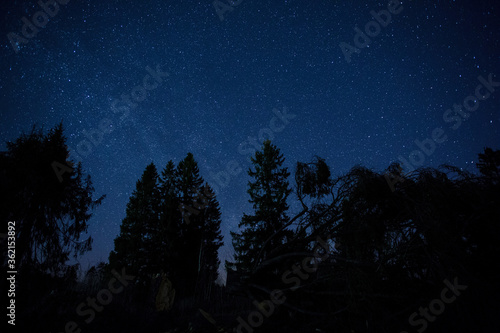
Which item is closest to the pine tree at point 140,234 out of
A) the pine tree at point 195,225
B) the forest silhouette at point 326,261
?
the pine tree at point 195,225

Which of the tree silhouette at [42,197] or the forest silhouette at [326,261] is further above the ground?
the tree silhouette at [42,197]

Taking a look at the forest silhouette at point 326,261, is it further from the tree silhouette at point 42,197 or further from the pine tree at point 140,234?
the pine tree at point 140,234

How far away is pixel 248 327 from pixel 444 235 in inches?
179

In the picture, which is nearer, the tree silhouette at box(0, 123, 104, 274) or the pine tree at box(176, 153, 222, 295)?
the tree silhouette at box(0, 123, 104, 274)

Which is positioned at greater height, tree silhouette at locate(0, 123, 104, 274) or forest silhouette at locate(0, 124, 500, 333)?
tree silhouette at locate(0, 123, 104, 274)

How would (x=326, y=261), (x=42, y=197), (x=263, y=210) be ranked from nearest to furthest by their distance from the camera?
(x=326, y=261) < (x=42, y=197) < (x=263, y=210)

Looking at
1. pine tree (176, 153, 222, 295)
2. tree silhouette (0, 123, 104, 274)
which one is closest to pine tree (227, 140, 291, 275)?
pine tree (176, 153, 222, 295)

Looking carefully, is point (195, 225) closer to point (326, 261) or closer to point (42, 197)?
point (42, 197)

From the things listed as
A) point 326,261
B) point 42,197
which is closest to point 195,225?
point 42,197

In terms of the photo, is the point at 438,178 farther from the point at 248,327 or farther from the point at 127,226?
the point at 127,226

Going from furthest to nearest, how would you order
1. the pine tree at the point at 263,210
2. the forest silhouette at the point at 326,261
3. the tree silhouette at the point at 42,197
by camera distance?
1. the pine tree at the point at 263,210
2. the tree silhouette at the point at 42,197
3. the forest silhouette at the point at 326,261

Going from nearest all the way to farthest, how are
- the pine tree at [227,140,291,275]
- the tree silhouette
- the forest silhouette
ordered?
1. the forest silhouette
2. the tree silhouette
3. the pine tree at [227,140,291,275]

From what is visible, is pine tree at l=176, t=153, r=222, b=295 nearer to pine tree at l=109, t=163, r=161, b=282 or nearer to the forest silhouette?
pine tree at l=109, t=163, r=161, b=282

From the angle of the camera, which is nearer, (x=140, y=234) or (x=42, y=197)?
(x=42, y=197)
